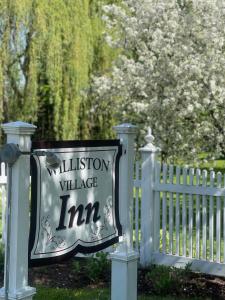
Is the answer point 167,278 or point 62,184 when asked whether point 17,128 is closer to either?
point 62,184

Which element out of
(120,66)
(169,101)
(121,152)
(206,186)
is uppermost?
(120,66)

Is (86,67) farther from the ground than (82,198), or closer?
farther from the ground

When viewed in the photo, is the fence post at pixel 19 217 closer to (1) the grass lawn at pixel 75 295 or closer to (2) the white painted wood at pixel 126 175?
(2) the white painted wood at pixel 126 175

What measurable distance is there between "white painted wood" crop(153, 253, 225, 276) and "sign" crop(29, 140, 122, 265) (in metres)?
2.01

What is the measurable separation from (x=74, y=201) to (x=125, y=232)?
0.72 meters

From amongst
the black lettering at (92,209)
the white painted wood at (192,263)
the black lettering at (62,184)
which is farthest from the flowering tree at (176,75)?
the black lettering at (62,184)

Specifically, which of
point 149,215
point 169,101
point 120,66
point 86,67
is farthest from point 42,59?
point 149,215

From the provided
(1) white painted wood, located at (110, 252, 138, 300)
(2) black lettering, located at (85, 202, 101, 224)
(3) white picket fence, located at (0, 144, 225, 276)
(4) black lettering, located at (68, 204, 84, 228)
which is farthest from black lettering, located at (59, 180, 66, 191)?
(3) white picket fence, located at (0, 144, 225, 276)

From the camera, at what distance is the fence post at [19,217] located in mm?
2832

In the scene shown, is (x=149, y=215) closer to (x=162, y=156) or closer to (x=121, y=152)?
(x=121, y=152)

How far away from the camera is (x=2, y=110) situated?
1247 centimetres

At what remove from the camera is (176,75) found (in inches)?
424

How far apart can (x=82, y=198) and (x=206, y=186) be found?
240 cm

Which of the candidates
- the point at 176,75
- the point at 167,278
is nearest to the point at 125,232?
the point at 167,278
